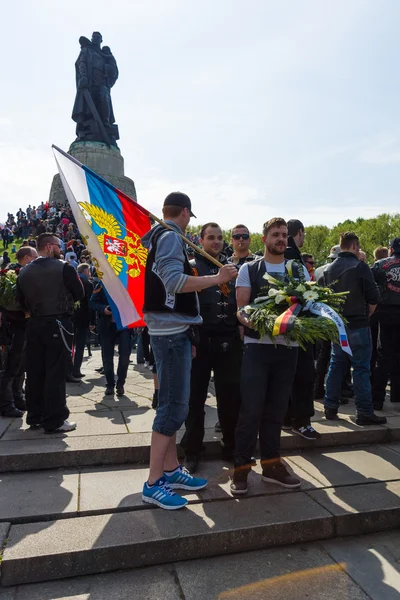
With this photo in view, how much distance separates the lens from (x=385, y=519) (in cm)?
317

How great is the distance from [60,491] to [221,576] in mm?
1400

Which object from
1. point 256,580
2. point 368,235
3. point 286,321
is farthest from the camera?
point 368,235

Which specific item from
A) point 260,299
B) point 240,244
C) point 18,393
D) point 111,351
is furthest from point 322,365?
point 18,393

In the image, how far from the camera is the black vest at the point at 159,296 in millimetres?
3008

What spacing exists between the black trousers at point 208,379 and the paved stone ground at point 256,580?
1.13m

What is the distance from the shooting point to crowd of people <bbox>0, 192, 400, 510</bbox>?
10.0 feet

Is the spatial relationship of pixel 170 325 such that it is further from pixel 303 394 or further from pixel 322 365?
pixel 322 365

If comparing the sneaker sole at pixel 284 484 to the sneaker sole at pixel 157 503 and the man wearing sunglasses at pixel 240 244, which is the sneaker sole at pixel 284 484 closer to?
the sneaker sole at pixel 157 503

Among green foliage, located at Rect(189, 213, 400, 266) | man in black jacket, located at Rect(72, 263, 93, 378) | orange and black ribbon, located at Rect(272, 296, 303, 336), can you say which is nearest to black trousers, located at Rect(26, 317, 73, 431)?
orange and black ribbon, located at Rect(272, 296, 303, 336)

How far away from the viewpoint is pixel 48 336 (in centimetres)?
442

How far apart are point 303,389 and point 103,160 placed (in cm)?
2767

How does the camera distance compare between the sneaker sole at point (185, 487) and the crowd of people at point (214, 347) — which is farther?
the sneaker sole at point (185, 487)

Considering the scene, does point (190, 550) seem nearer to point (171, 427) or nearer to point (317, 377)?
point (171, 427)

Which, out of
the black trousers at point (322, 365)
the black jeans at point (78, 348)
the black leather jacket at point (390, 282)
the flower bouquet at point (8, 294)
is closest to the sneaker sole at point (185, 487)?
the flower bouquet at point (8, 294)
